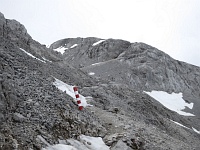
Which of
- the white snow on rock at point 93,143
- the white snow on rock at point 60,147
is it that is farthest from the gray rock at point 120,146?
the white snow on rock at point 60,147

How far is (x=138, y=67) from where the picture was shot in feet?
236

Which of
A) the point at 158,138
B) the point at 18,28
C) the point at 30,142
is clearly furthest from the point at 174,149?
the point at 18,28

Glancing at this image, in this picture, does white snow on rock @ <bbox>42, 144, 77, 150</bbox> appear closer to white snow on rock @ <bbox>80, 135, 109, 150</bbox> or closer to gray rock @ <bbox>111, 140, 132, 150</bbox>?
white snow on rock @ <bbox>80, 135, 109, 150</bbox>

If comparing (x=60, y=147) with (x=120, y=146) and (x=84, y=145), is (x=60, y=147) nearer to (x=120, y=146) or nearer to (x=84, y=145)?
(x=84, y=145)

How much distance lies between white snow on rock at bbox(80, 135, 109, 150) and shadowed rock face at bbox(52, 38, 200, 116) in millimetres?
46214

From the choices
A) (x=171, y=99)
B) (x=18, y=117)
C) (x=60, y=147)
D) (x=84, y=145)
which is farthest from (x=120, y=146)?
(x=171, y=99)

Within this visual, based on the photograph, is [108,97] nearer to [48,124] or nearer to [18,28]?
[48,124]

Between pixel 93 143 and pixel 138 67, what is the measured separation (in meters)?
61.4

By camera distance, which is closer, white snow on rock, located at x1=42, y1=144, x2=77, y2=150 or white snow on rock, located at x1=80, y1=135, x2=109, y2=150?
white snow on rock, located at x1=42, y1=144, x2=77, y2=150

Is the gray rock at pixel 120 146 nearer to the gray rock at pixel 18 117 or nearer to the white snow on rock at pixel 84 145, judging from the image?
the white snow on rock at pixel 84 145

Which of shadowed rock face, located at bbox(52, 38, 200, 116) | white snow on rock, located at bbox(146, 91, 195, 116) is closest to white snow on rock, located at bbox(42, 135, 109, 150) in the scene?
white snow on rock, located at bbox(146, 91, 195, 116)

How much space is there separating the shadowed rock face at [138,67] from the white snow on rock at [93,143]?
46214mm

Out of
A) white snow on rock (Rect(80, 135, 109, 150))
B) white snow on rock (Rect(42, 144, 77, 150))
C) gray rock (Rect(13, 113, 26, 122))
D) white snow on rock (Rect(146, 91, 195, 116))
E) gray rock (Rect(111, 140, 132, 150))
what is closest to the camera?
white snow on rock (Rect(42, 144, 77, 150))

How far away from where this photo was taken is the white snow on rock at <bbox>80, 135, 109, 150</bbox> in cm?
1130
